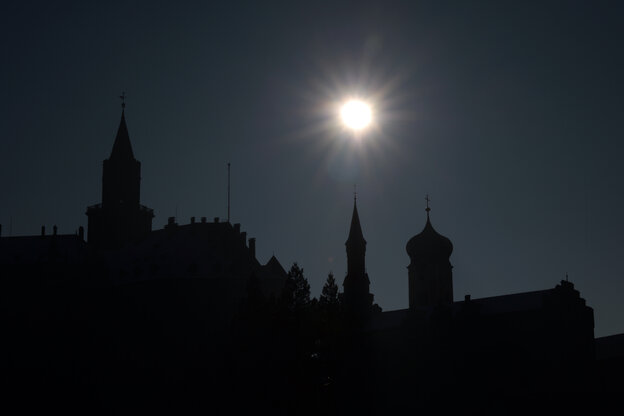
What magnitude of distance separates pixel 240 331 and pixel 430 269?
5237cm

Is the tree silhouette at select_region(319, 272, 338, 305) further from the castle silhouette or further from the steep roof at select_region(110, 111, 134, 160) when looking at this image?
the steep roof at select_region(110, 111, 134, 160)

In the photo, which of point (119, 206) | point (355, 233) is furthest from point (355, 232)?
point (119, 206)

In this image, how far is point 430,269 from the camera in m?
118

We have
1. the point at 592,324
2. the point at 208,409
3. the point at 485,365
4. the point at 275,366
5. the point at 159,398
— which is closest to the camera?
the point at 275,366

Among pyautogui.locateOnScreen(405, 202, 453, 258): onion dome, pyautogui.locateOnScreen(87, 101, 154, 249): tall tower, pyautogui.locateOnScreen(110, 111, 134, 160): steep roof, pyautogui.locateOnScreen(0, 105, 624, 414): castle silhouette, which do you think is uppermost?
pyautogui.locateOnScreen(110, 111, 134, 160): steep roof

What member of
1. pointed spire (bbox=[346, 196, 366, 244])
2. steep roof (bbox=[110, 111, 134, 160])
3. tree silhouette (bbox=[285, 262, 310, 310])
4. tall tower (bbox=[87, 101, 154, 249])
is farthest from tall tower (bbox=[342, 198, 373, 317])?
tree silhouette (bbox=[285, 262, 310, 310])

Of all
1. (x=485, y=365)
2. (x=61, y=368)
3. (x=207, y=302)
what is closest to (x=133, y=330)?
(x=207, y=302)

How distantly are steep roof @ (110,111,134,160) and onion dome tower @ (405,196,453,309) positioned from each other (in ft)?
117

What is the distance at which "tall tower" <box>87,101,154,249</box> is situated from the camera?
4929 inches

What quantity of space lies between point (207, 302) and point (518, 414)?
4026 cm

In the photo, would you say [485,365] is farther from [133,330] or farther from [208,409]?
[133,330]

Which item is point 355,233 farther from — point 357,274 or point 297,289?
point 297,289

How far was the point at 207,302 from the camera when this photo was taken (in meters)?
112

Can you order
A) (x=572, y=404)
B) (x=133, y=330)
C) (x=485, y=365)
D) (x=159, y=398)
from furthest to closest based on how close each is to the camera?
(x=133, y=330) < (x=485, y=365) < (x=572, y=404) < (x=159, y=398)
